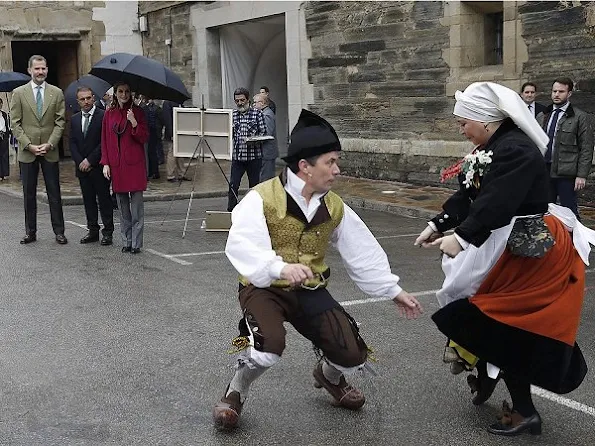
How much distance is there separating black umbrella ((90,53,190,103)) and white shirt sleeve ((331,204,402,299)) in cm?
536

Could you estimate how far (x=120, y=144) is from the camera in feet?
30.6

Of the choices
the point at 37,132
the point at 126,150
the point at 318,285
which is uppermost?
the point at 37,132

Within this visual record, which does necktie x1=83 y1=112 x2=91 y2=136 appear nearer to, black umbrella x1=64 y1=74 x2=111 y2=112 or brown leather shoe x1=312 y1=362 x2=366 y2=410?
black umbrella x1=64 y1=74 x2=111 y2=112


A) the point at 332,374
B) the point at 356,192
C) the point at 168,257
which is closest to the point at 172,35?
the point at 356,192

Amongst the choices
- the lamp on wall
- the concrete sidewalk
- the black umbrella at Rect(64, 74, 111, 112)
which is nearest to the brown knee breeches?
the concrete sidewalk

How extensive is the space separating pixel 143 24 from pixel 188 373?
18.7 meters

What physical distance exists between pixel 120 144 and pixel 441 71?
6.69 m

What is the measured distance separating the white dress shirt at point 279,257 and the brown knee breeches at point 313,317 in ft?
0.63

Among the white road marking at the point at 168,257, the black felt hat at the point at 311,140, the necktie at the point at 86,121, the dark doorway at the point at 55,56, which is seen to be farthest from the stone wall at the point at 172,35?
the black felt hat at the point at 311,140

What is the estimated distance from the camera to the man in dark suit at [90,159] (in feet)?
32.3

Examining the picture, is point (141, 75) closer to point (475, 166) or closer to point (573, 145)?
point (573, 145)

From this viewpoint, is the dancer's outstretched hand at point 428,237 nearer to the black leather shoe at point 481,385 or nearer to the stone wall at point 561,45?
the black leather shoe at point 481,385

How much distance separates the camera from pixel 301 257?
4293 millimetres

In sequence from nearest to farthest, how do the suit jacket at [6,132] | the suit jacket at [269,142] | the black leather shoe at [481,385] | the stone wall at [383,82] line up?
the black leather shoe at [481,385] < the suit jacket at [269,142] < the stone wall at [383,82] < the suit jacket at [6,132]
